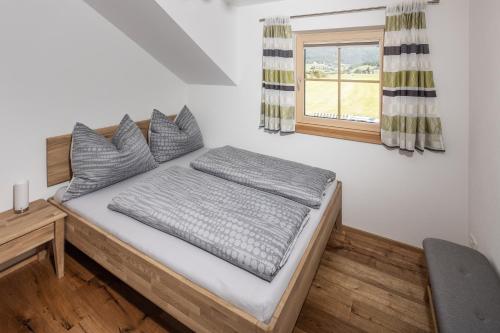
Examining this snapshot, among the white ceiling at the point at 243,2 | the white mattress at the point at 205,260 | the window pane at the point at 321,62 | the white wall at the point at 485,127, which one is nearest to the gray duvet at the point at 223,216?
the white mattress at the point at 205,260

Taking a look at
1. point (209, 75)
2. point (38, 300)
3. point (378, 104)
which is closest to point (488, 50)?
point (378, 104)

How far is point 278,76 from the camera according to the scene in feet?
8.61

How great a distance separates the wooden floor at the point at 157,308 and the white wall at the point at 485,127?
557mm

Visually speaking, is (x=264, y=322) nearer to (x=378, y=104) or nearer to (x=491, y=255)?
(x=491, y=255)

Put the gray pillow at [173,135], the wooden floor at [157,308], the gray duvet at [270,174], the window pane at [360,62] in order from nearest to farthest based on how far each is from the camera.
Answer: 1. the wooden floor at [157,308]
2. the gray duvet at [270,174]
3. the window pane at [360,62]
4. the gray pillow at [173,135]

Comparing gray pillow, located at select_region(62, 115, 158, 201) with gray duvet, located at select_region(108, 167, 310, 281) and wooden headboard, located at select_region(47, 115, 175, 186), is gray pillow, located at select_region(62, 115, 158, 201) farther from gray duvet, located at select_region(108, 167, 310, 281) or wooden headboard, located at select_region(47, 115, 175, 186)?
gray duvet, located at select_region(108, 167, 310, 281)

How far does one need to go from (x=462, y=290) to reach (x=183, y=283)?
136 centimetres

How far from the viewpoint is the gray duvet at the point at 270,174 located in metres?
2.03

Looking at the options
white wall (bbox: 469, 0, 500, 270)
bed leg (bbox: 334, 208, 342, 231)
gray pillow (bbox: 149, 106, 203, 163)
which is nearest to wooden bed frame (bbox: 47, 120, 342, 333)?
bed leg (bbox: 334, 208, 342, 231)

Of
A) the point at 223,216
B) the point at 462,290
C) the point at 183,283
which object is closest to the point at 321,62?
the point at 223,216

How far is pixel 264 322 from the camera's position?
3.90 ft

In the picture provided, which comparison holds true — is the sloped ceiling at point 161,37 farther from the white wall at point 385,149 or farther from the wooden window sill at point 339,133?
the wooden window sill at point 339,133

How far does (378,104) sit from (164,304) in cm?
218

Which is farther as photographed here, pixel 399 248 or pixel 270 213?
pixel 399 248
